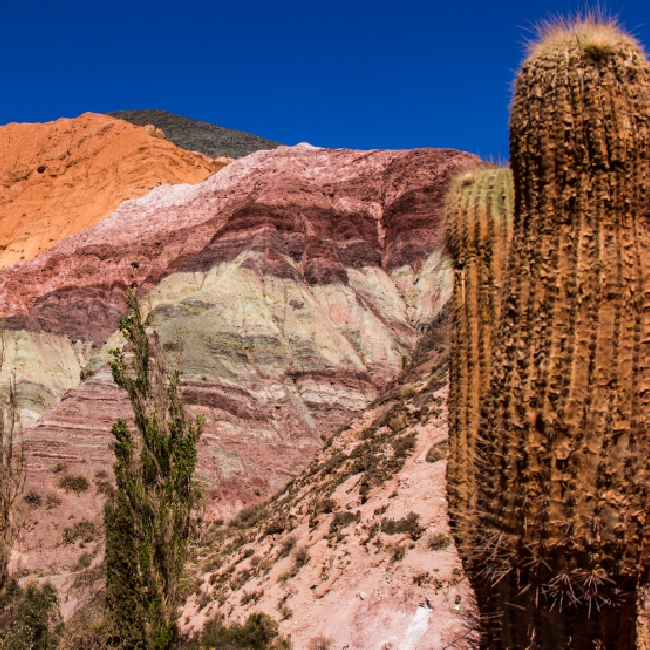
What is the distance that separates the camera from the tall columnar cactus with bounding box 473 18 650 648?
11.5 ft

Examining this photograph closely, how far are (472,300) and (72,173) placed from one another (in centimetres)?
8480

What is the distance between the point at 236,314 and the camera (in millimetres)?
45312

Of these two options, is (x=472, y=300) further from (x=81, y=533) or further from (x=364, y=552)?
(x=81, y=533)

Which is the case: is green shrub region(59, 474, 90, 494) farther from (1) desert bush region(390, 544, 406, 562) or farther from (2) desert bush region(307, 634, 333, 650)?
(1) desert bush region(390, 544, 406, 562)

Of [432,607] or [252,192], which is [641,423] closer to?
[432,607]

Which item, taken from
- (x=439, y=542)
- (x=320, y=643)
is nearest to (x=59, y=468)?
(x=320, y=643)

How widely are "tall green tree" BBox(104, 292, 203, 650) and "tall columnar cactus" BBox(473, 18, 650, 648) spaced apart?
10455mm

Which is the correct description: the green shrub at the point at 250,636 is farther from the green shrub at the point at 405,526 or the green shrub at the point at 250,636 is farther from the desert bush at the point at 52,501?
the desert bush at the point at 52,501

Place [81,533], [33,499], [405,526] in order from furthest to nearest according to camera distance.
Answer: [33,499], [81,533], [405,526]

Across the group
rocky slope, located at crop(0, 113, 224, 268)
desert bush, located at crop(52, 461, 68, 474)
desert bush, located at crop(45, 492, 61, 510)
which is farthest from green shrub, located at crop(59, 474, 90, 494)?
rocky slope, located at crop(0, 113, 224, 268)

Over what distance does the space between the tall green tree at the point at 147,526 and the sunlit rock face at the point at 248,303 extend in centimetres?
1777

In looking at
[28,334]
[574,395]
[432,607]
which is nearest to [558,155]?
[574,395]

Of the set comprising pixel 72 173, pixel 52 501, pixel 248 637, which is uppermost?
pixel 72 173

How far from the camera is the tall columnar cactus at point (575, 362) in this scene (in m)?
3.50
